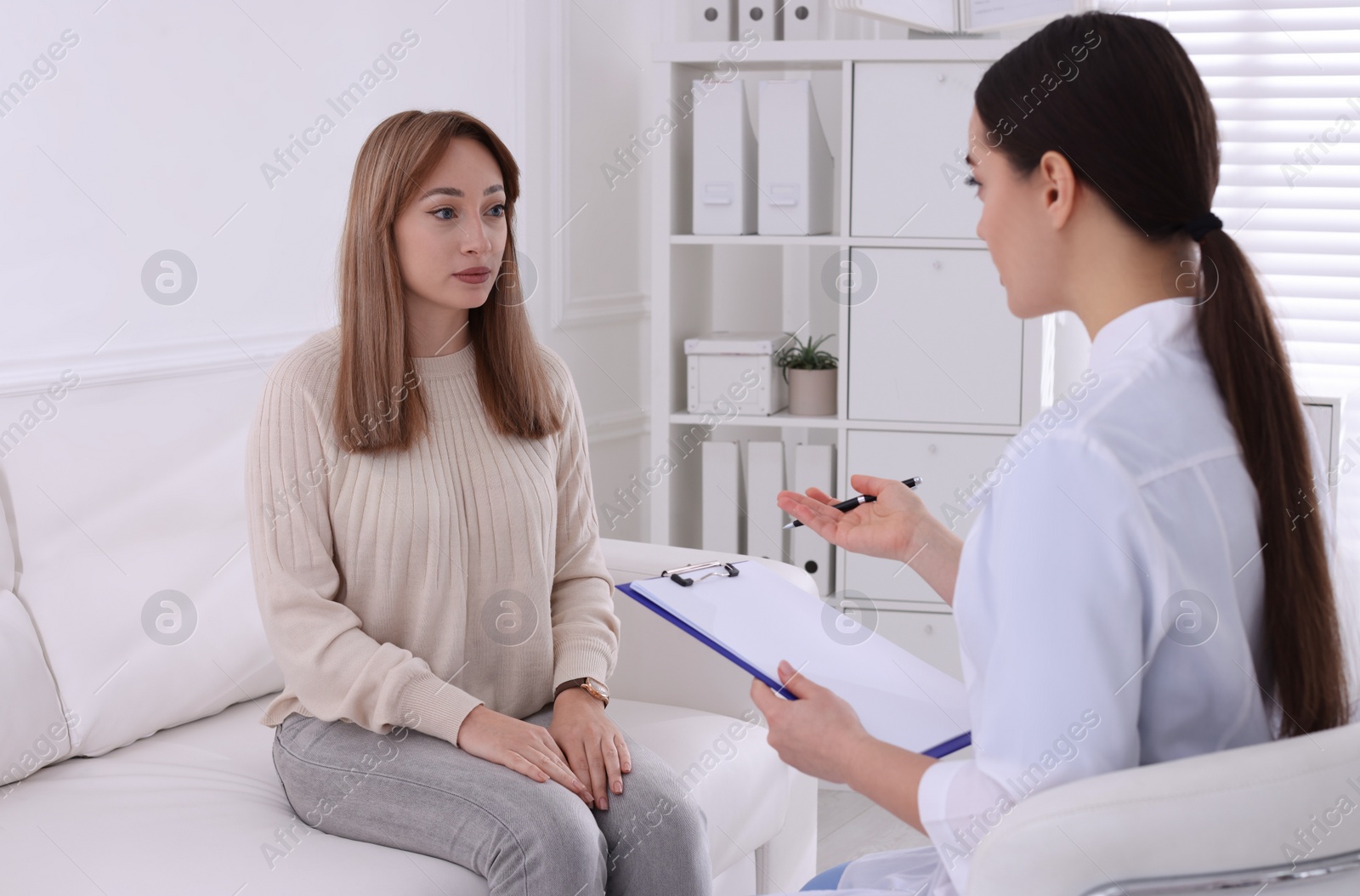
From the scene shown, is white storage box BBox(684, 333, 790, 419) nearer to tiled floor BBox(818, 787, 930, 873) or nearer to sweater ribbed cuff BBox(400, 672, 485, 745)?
tiled floor BBox(818, 787, 930, 873)

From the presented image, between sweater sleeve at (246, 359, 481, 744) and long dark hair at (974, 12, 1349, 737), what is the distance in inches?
39.2

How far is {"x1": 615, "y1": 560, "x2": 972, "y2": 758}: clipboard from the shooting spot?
3.55 ft

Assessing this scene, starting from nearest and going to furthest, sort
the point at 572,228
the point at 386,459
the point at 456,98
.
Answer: the point at 386,459, the point at 456,98, the point at 572,228

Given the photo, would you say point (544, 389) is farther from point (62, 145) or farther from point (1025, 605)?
point (1025, 605)

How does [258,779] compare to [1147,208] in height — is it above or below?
below

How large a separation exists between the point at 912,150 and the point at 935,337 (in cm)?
42

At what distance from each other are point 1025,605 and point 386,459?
104 centimetres

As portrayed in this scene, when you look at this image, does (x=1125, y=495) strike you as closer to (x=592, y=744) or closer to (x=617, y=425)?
(x=592, y=744)

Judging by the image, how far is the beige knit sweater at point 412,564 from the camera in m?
1.51

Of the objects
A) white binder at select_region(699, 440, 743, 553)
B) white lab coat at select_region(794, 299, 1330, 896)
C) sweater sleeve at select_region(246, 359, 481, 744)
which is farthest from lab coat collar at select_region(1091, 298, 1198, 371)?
white binder at select_region(699, 440, 743, 553)

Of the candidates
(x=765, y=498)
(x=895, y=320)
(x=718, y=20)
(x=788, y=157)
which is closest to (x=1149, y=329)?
(x=895, y=320)

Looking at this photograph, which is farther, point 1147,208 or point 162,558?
point 162,558

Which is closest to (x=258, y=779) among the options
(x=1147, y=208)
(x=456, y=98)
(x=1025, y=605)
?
(x=1025, y=605)

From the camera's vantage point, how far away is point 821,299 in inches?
129
